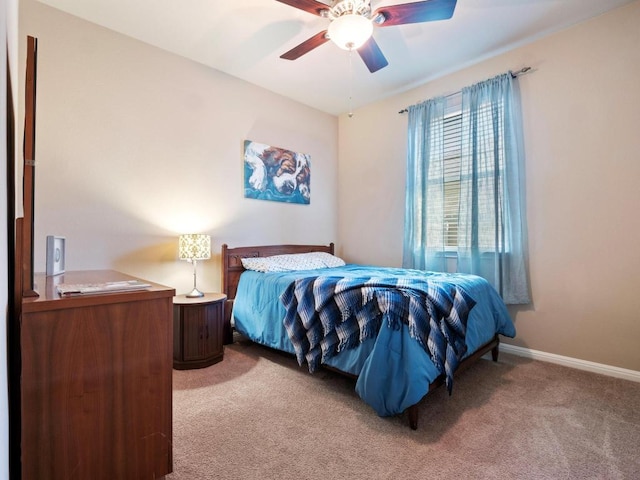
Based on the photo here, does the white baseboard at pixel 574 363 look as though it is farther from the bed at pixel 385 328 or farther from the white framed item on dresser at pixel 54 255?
the white framed item on dresser at pixel 54 255

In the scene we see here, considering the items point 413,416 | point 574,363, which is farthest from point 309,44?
point 574,363

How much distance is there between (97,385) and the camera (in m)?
1.09

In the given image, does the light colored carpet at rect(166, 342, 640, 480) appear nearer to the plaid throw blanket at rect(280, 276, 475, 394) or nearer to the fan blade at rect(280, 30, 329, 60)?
the plaid throw blanket at rect(280, 276, 475, 394)

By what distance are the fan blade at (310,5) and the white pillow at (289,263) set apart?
2054 mm

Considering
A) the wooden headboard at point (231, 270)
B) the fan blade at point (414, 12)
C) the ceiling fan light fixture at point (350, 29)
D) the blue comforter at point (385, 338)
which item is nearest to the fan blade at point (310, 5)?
the ceiling fan light fixture at point (350, 29)

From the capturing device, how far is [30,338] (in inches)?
38.9

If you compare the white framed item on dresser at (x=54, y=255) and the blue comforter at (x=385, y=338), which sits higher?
the white framed item on dresser at (x=54, y=255)

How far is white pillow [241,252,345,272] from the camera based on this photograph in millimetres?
3049

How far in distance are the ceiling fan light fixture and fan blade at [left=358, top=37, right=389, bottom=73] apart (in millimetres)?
266

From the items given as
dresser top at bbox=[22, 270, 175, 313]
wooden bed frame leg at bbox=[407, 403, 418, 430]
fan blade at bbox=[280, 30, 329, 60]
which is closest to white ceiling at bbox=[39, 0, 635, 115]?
fan blade at bbox=[280, 30, 329, 60]

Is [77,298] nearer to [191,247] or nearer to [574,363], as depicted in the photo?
[191,247]

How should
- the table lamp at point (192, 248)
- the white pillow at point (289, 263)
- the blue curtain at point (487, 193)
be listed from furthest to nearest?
1. the white pillow at point (289, 263)
2. the blue curtain at point (487, 193)
3. the table lamp at point (192, 248)

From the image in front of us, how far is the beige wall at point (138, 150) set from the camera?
2312mm

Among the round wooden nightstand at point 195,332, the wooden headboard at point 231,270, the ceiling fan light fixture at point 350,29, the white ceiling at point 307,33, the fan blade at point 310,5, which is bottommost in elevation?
the round wooden nightstand at point 195,332
